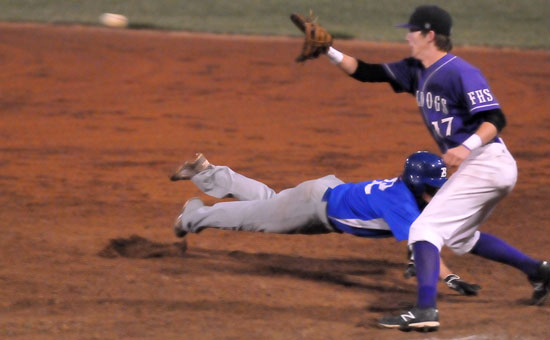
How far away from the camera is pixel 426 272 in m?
4.70

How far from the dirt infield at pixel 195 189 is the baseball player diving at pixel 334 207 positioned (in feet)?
1.16

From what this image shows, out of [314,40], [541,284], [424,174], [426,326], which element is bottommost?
[426,326]

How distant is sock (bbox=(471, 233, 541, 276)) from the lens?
17.1 feet

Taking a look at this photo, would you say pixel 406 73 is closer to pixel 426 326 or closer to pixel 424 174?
pixel 424 174

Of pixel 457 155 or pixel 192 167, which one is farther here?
pixel 192 167

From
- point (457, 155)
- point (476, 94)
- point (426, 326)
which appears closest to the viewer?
point (457, 155)

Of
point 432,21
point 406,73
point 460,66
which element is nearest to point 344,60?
point 406,73

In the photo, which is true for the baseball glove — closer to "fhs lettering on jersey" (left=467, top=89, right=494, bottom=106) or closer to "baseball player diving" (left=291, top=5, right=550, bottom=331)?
"baseball player diving" (left=291, top=5, right=550, bottom=331)

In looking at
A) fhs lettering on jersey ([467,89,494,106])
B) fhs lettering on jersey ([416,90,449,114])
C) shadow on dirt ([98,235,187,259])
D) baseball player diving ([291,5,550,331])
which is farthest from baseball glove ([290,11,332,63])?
shadow on dirt ([98,235,187,259])

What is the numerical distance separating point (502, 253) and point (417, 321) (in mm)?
956

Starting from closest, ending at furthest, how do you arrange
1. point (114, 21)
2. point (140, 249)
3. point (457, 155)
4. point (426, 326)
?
point (457, 155) → point (426, 326) → point (140, 249) → point (114, 21)

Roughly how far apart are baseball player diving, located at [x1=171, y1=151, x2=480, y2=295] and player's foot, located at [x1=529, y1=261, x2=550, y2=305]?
393 mm

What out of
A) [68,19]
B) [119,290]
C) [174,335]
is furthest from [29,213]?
[68,19]

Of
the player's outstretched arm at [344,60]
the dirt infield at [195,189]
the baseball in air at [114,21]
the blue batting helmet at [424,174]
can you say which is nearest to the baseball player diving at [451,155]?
the blue batting helmet at [424,174]
